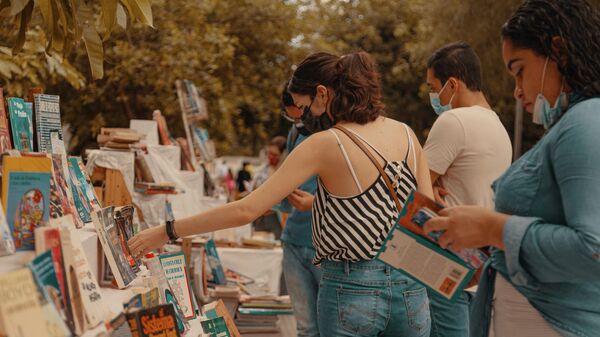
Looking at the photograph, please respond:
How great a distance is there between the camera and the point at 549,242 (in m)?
2.43

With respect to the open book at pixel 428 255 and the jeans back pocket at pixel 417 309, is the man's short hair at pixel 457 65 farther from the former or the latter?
the open book at pixel 428 255

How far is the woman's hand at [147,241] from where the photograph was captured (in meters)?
3.64

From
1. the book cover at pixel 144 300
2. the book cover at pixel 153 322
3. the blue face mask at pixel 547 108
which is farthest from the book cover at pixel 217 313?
the blue face mask at pixel 547 108

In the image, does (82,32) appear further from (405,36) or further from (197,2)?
A: (405,36)

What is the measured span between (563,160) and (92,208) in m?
2.36

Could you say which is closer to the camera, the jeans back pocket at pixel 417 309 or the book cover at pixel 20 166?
the book cover at pixel 20 166

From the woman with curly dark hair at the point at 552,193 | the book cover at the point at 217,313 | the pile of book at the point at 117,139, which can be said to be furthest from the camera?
the pile of book at the point at 117,139

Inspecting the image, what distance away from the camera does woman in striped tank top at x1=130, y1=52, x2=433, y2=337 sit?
3.51 m

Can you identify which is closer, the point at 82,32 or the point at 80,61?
the point at 82,32

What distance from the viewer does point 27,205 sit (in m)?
2.93

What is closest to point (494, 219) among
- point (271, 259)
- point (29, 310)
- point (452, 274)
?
point (452, 274)

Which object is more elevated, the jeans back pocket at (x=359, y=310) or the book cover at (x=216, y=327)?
the jeans back pocket at (x=359, y=310)

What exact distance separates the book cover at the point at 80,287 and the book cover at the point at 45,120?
89cm

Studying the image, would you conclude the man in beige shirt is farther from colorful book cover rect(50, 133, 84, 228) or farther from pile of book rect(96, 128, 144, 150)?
pile of book rect(96, 128, 144, 150)
